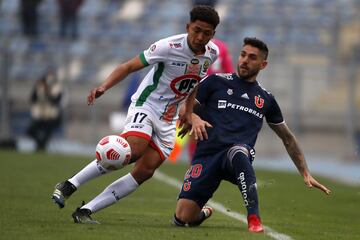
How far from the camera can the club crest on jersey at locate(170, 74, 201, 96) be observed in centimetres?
927

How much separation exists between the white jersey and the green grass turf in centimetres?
104

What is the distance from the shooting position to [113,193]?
29.8 ft

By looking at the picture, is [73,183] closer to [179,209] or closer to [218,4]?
[179,209]

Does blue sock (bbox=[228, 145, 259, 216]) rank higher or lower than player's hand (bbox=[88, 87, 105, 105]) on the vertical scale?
lower

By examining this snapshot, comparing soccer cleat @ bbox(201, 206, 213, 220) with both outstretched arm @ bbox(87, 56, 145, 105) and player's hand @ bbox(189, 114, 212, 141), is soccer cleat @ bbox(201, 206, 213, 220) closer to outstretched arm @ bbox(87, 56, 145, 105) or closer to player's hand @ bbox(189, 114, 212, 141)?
player's hand @ bbox(189, 114, 212, 141)

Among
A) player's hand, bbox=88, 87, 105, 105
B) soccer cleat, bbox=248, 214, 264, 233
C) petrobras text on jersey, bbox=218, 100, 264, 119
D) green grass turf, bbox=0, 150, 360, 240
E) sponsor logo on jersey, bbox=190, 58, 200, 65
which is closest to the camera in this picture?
green grass turf, bbox=0, 150, 360, 240

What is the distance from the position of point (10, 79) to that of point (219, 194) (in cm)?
1492

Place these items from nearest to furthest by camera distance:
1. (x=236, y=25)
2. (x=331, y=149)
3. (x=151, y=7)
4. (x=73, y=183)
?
(x=73, y=183) → (x=331, y=149) → (x=236, y=25) → (x=151, y=7)

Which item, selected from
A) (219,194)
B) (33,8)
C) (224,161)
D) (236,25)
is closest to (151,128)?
(224,161)

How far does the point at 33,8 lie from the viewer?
94.0 feet

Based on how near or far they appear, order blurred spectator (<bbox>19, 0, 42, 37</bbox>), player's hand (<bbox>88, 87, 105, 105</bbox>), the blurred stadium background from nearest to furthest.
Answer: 1. player's hand (<bbox>88, 87, 105, 105</bbox>)
2. the blurred stadium background
3. blurred spectator (<bbox>19, 0, 42, 37</bbox>)

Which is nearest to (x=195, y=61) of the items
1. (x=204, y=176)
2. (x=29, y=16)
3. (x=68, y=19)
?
(x=204, y=176)

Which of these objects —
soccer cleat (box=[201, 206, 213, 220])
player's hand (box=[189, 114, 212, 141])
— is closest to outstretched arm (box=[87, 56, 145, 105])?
player's hand (box=[189, 114, 212, 141])

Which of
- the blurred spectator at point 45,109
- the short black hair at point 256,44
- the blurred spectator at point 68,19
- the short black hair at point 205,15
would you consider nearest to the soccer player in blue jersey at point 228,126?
the short black hair at point 256,44
